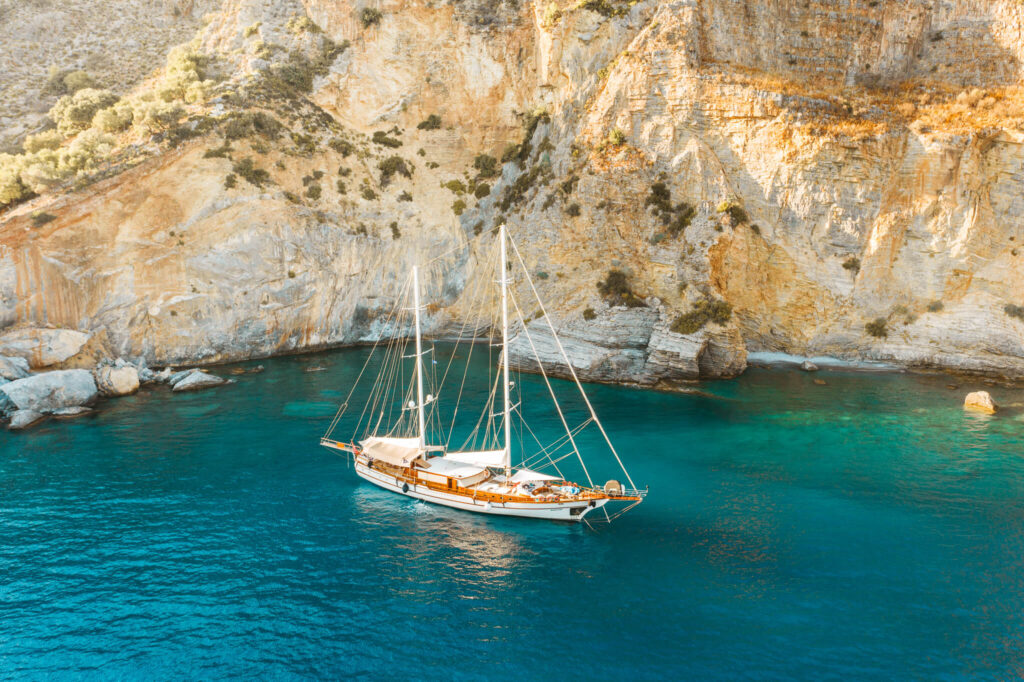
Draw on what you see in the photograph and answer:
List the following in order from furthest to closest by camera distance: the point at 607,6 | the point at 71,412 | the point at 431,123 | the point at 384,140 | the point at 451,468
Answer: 1. the point at 431,123
2. the point at 384,140
3. the point at 607,6
4. the point at 71,412
5. the point at 451,468

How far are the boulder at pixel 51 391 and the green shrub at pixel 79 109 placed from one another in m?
33.7

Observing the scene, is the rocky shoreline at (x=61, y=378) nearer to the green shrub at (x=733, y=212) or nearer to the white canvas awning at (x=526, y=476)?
the white canvas awning at (x=526, y=476)

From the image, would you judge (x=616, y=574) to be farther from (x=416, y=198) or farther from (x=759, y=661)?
(x=416, y=198)

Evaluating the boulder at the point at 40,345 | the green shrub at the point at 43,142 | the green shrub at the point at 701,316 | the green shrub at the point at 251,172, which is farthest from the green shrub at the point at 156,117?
the green shrub at the point at 701,316

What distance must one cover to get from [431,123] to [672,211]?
120 feet

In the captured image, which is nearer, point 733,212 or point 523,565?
point 523,565

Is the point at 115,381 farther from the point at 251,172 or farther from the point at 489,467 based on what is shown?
the point at 489,467

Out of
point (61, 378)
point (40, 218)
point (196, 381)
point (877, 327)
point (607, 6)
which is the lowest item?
point (196, 381)

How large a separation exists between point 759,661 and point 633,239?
41.8 metres

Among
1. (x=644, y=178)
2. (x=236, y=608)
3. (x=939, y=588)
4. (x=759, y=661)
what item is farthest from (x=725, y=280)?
(x=236, y=608)

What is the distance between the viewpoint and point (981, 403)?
39.3 metres

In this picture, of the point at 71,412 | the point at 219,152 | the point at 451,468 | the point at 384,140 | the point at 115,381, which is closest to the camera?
the point at 451,468

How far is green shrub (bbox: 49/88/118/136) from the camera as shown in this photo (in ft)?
198

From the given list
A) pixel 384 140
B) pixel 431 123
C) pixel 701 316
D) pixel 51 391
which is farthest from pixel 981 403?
pixel 51 391
